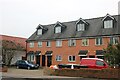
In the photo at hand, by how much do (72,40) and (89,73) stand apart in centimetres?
1989

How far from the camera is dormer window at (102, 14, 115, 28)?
44031mm

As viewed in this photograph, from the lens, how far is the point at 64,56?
159 feet

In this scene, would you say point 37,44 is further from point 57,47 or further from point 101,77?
point 101,77

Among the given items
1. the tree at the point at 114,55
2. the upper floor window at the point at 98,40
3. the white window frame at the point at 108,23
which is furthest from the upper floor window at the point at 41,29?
the tree at the point at 114,55

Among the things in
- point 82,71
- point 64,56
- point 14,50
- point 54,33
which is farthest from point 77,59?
point 82,71

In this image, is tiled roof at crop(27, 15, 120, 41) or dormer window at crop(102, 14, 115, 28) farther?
dormer window at crop(102, 14, 115, 28)

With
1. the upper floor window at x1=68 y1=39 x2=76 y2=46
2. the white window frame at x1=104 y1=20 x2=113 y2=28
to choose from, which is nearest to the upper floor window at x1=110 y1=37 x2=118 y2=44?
the white window frame at x1=104 y1=20 x2=113 y2=28

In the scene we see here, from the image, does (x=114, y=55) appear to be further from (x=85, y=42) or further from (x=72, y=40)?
(x=72, y=40)

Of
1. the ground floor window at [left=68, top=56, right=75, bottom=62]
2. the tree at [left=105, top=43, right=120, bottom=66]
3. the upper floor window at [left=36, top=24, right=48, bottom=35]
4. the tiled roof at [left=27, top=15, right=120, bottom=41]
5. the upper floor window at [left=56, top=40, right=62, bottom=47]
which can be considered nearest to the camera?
the tree at [left=105, top=43, right=120, bottom=66]

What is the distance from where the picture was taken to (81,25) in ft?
158

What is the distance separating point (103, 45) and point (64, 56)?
841 cm

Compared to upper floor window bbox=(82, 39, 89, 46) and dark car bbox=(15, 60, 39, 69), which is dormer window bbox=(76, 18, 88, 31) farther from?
dark car bbox=(15, 60, 39, 69)

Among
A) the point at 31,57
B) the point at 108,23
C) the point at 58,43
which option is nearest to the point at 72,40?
the point at 58,43

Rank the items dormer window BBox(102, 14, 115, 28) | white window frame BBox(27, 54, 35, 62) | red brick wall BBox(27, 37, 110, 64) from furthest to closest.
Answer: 1. white window frame BBox(27, 54, 35, 62)
2. red brick wall BBox(27, 37, 110, 64)
3. dormer window BBox(102, 14, 115, 28)
